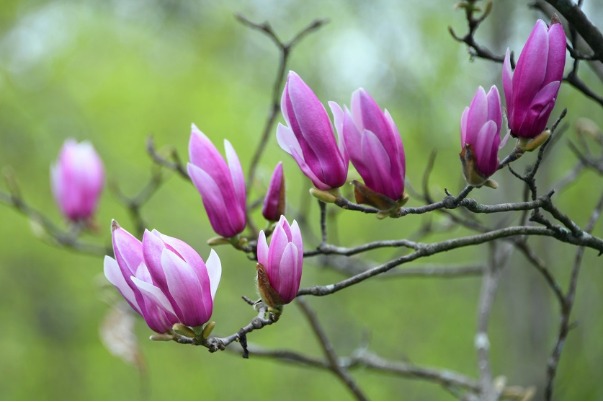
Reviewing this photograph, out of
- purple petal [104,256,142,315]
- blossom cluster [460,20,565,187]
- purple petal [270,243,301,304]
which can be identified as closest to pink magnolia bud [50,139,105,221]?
purple petal [104,256,142,315]

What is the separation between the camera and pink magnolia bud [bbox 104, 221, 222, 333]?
36.0 inches

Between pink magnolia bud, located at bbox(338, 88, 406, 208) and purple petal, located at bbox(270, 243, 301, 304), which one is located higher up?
pink magnolia bud, located at bbox(338, 88, 406, 208)

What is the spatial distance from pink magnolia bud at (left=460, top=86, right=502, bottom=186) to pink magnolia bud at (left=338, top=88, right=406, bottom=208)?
9cm

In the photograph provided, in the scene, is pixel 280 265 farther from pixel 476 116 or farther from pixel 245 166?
pixel 245 166

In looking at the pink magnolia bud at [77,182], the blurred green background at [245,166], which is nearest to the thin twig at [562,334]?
the pink magnolia bud at [77,182]

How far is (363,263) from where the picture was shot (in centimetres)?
204

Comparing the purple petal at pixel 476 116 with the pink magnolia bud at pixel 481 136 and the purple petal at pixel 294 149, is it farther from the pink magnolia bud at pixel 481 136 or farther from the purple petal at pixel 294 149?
the purple petal at pixel 294 149

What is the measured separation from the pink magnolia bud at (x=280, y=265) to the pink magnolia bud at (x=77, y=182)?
1387 millimetres

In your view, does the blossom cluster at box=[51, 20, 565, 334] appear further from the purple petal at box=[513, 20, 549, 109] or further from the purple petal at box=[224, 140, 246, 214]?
the purple petal at box=[224, 140, 246, 214]

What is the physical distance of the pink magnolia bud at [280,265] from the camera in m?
0.93

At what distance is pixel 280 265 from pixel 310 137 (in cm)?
17

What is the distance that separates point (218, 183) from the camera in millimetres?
1109

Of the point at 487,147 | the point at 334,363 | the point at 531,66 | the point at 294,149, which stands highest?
the point at 531,66

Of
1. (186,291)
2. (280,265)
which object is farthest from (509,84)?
(186,291)
